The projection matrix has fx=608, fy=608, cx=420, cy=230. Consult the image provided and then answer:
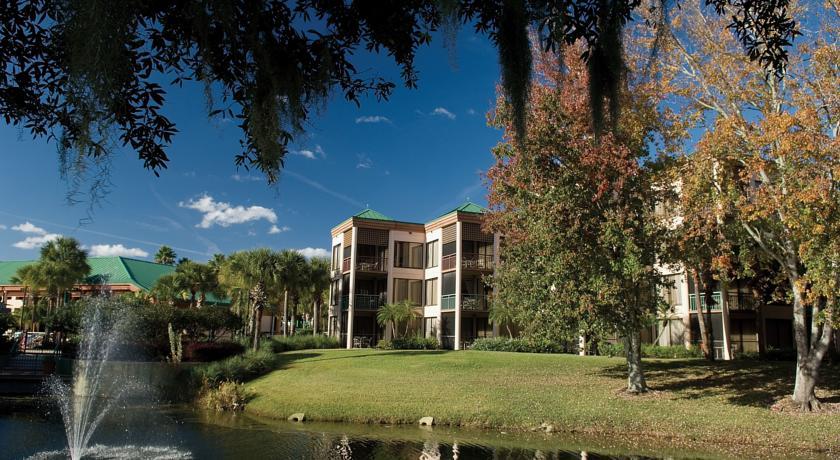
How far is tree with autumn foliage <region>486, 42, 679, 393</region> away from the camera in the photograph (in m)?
16.6

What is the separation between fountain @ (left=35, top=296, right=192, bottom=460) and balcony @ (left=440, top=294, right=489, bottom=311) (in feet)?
63.0

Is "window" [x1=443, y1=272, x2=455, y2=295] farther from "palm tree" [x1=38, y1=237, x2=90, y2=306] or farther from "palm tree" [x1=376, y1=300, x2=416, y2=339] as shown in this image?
"palm tree" [x1=38, y1=237, x2=90, y2=306]

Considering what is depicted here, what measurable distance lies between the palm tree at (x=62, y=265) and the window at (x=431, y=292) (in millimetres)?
27129

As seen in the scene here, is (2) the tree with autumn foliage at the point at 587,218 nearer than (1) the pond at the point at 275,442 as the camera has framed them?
No

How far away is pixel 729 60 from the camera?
16922 mm

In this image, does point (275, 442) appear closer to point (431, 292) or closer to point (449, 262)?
point (449, 262)

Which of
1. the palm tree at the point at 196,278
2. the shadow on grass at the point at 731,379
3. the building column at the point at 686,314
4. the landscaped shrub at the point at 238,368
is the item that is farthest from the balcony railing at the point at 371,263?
the shadow on grass at the point at 731,379

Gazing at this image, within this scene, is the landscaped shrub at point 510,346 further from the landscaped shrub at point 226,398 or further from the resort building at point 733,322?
the landscaped shrub at point 226,398

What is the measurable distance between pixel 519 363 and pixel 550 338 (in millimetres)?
8334

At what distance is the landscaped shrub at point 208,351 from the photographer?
26.4m

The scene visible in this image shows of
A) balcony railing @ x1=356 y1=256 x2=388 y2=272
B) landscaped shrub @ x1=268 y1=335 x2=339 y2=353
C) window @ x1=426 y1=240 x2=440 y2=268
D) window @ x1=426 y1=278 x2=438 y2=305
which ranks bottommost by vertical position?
landscaped shrub @ x1=268 y1=335 x2=339 y2=353

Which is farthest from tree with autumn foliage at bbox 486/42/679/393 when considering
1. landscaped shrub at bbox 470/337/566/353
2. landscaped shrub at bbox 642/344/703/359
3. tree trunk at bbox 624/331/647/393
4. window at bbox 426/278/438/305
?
window at bbox 426/278/438/305

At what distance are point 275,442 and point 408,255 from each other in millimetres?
29198

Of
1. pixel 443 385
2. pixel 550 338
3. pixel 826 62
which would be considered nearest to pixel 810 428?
pixel 550 338
